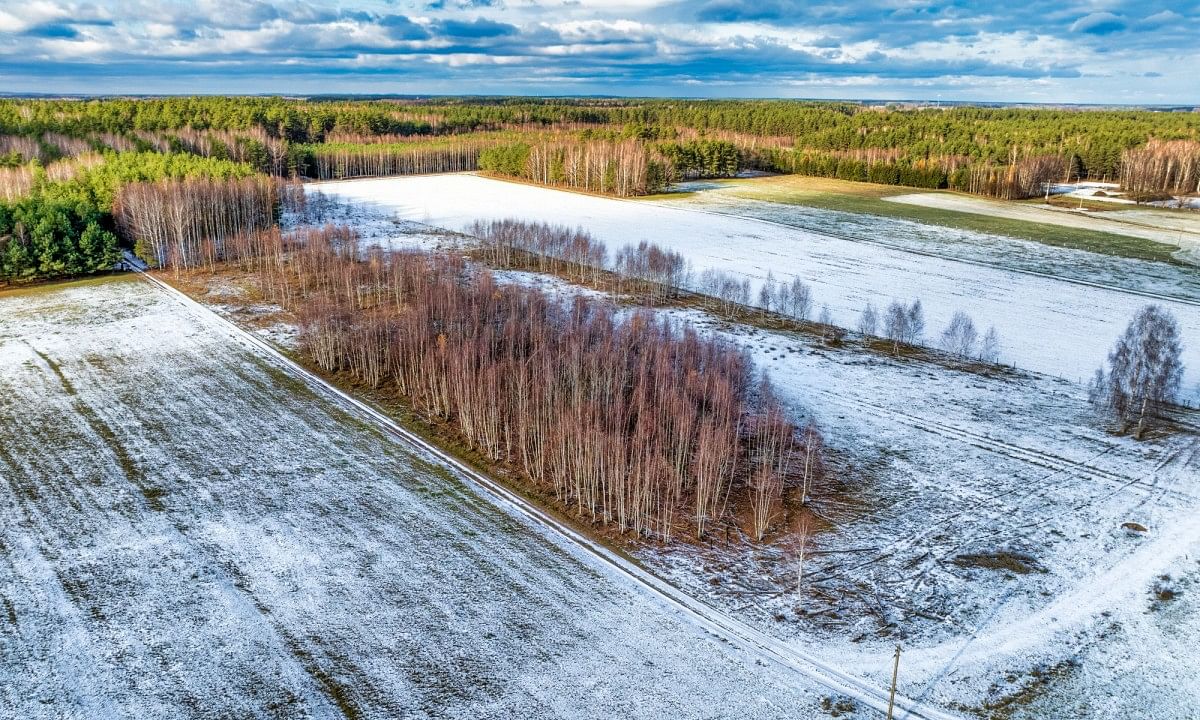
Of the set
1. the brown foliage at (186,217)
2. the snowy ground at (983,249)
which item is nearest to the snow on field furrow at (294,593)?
the brown foliage at (186,217)

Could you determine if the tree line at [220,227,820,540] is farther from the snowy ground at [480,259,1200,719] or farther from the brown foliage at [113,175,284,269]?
the brown foliage at [113,175,284,269]

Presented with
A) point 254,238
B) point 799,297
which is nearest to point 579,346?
point 799,297

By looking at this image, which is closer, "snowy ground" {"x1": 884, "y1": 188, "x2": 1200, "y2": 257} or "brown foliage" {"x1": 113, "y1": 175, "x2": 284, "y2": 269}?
"brown foliage" {"x1": 113, "y1": 175, "x2": 284, "y2": 269}

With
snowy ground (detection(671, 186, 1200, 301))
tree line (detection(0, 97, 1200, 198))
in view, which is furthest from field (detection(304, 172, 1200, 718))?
tree line (detection(0, 97, 1200, 198))

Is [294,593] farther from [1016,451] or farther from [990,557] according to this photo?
[1016,451]

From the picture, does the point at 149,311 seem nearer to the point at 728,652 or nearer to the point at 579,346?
the point at 579,346

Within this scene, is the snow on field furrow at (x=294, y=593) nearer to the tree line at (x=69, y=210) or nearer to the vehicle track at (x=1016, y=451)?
the vehicle track at (x=1016, y=451)
